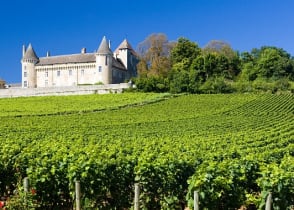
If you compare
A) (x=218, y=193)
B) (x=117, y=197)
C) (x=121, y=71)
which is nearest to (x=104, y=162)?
(x=117, y=197)

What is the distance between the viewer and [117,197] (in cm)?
952

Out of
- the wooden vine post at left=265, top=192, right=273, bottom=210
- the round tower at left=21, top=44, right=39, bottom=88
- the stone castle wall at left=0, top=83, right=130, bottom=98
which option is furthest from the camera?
the round tower at left=21, top=44, right=39, bottom=88

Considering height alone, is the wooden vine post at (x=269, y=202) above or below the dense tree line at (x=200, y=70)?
below

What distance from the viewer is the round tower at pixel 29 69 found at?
89.9 m

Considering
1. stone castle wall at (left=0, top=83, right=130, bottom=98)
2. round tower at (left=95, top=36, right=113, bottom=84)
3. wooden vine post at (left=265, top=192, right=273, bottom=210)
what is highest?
round tower at (left=95, top=36, right=113, bottom=84)

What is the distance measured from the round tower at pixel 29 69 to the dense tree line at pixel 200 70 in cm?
2360

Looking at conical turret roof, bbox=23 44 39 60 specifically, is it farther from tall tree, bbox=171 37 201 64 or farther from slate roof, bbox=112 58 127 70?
tall tree, bbox=171 37 201 64

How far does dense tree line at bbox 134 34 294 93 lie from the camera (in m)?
71.4

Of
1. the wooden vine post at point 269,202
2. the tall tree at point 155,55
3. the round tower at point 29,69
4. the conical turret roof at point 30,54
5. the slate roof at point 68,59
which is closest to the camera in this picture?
the wooden vine post at point 269,202

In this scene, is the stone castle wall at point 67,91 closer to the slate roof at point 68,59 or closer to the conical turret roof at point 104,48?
the conical turret roof at point 104,48

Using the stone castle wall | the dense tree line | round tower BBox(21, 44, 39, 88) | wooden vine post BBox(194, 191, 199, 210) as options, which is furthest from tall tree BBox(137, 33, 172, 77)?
wooden vine post BBox(194, 191, 199, 210)

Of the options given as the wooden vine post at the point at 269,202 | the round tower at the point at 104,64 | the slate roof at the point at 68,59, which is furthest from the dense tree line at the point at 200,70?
the wooden vine post at the point at 269,202

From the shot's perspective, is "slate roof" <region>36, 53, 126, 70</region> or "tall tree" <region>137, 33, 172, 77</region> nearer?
"tall tree" <region>137, 33, 172, 77</region>

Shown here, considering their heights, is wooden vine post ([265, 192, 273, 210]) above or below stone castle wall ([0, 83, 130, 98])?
below
